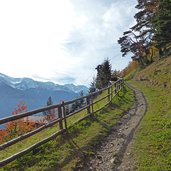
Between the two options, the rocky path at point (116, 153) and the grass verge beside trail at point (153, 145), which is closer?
the grass verge beside trail at point (153, 145)

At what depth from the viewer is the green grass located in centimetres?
1030

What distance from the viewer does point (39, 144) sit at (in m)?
11.9

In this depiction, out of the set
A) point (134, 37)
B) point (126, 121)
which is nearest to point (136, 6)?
point (134, 37)

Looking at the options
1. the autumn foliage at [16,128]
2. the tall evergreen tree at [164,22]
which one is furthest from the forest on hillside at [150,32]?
the autumn foliage at [16,128]

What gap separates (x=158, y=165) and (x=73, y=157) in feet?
9.60

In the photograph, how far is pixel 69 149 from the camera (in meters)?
12.1

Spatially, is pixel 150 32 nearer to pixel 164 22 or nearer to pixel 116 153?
pixel 164 22

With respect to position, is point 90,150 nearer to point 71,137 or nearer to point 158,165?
point 71,137

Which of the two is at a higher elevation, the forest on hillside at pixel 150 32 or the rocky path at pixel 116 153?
the forest on hillside at pixel 150 32

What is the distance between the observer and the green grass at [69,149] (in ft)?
33.8

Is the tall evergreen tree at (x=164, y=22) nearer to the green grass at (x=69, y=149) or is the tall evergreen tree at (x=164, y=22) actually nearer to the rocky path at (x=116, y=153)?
the green grass at (x=69, y=149)

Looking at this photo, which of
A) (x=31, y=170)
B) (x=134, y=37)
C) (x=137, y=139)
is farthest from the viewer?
(x=134, y=37)

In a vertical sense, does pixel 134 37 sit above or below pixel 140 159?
above

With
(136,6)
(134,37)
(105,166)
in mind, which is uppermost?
(136,6)
